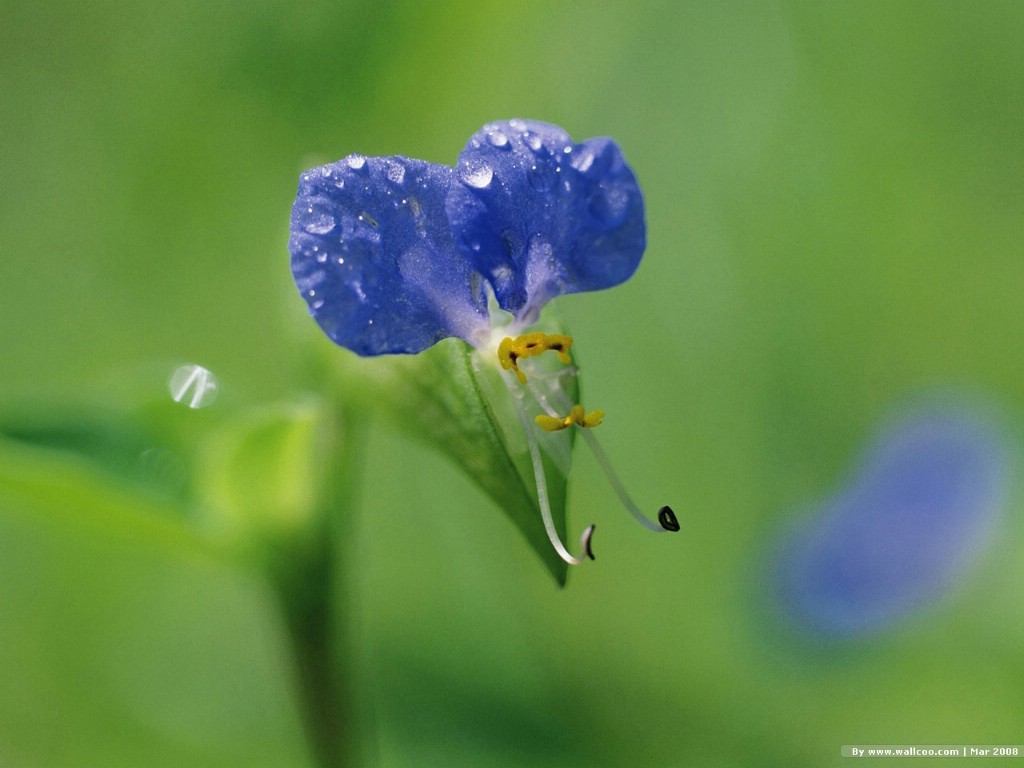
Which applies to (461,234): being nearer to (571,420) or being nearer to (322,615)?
(571,420)

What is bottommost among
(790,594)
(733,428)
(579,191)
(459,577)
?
(790,594)

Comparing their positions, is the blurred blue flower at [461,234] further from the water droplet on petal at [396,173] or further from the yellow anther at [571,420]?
the yellow anther at [571,420]

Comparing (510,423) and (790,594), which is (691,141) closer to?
(790,594)

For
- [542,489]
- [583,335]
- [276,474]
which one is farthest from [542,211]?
[583,335]

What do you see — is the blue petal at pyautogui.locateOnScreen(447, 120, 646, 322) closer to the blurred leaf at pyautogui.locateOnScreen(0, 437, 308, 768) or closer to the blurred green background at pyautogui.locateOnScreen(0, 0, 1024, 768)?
the blurred leaf at pyautogui.locateOnScreen(0, 437, 308, 768)

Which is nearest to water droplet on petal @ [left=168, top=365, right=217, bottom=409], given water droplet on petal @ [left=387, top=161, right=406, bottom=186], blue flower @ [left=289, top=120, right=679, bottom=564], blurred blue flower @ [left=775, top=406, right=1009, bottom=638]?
blue flower @ [left=289, top=120, right=679, bottom=564]

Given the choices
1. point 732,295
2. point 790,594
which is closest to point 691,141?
point 732,295
